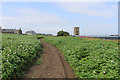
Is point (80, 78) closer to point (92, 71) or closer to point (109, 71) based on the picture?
point (92, 71)

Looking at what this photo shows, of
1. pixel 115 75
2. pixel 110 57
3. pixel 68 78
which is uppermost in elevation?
pixel 110 57

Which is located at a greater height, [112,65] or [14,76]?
[112,65]

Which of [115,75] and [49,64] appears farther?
[49,64]

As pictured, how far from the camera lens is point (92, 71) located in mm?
5129

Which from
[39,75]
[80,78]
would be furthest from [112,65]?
[39,75]

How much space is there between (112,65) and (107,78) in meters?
0.87

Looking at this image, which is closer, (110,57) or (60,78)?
(60,78)

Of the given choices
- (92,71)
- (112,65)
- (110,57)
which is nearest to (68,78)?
(92,71)

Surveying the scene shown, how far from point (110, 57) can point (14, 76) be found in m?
4.44

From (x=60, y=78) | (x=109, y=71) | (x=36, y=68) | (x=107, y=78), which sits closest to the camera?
(x=107, y=78)

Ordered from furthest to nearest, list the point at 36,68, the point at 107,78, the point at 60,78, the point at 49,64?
the point at 49,64 < the point at 36,68 < the point at 60,78 < the point at 107,78

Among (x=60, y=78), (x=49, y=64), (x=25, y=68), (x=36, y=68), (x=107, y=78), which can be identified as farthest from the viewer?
(x=49, y=64)

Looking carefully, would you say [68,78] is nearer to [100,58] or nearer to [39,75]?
[39,75]

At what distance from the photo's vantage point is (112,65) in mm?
5020
